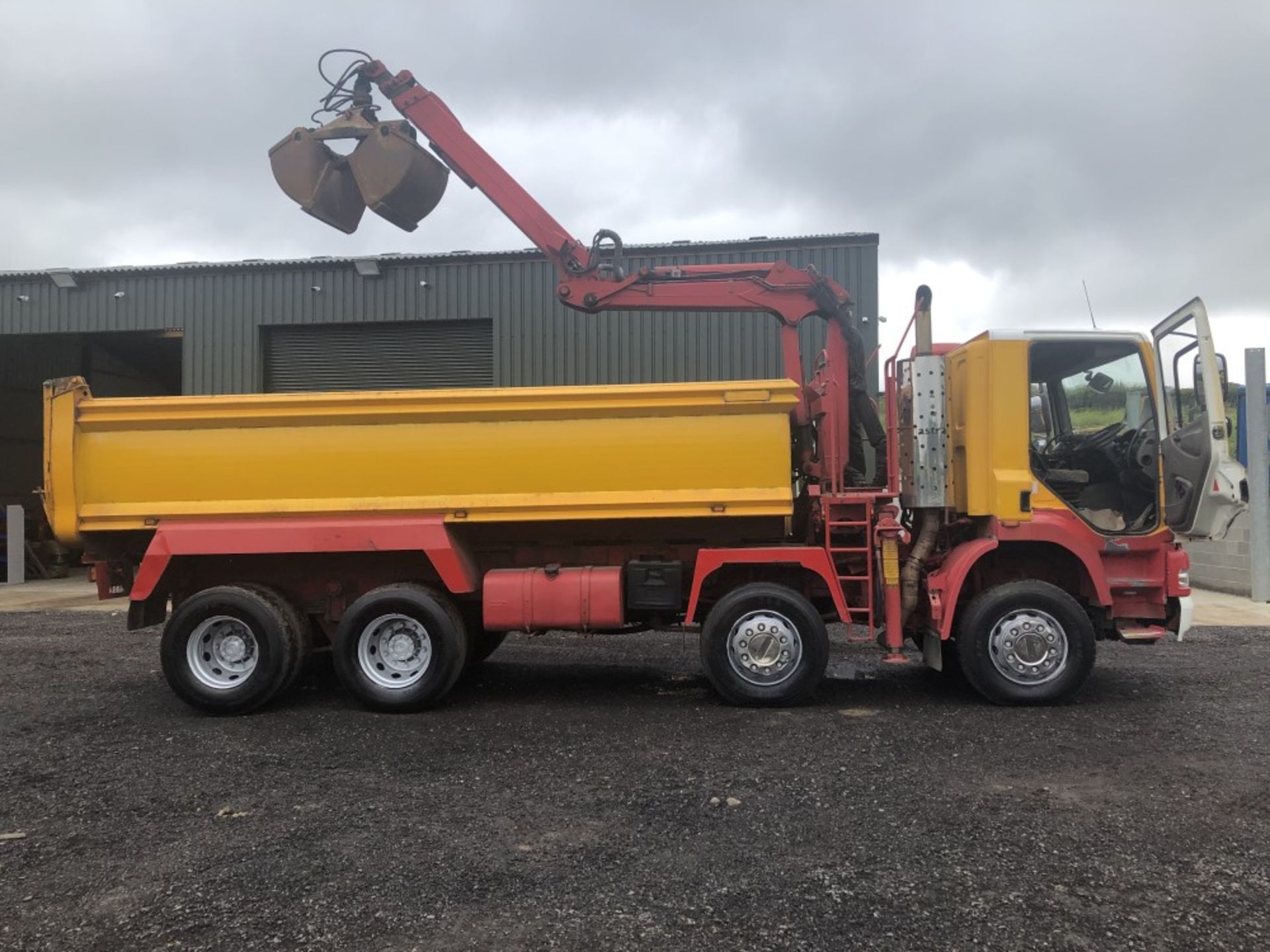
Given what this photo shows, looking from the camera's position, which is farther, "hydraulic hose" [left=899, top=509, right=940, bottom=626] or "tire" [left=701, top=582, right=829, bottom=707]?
"hydraulic hose" [left=899, top=509, right=940, bottom=626]

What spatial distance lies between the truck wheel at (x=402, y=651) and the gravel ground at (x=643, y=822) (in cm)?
24

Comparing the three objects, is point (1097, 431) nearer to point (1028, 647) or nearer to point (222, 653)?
point (1028, 647)

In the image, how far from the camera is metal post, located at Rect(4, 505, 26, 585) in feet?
53.7

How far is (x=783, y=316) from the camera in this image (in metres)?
6.81

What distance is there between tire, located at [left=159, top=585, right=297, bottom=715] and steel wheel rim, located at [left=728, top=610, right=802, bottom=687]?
10.6 ft

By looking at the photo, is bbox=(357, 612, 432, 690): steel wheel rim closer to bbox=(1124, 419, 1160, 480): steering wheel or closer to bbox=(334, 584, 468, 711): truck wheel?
bbox=(334, 584, 468, 711): truck wheel

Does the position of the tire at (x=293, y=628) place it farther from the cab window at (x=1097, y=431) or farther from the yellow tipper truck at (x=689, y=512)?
the cab window at (x=1097, y=431)

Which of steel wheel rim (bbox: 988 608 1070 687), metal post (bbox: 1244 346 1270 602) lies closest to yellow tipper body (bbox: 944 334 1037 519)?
steel wheel rim (bbox: 988 608 1070 687)

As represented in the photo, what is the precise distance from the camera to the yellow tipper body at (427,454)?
5910 millimetres

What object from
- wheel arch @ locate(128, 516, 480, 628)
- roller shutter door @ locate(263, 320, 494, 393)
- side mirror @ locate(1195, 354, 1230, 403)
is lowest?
wheel arch @ locate(128, 516, 480, 628)

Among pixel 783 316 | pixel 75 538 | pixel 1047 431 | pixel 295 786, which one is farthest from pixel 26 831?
pixel 1047 431

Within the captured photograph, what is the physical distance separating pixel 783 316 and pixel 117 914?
5.66 m

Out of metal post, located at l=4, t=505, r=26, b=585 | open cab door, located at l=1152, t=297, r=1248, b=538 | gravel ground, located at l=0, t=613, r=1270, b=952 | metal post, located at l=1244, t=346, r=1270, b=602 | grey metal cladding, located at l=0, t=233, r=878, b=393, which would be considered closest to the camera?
gravel ground, located at l=0, t=613, r=1270, b=952

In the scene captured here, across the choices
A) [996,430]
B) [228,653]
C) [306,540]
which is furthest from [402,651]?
[996,430]
